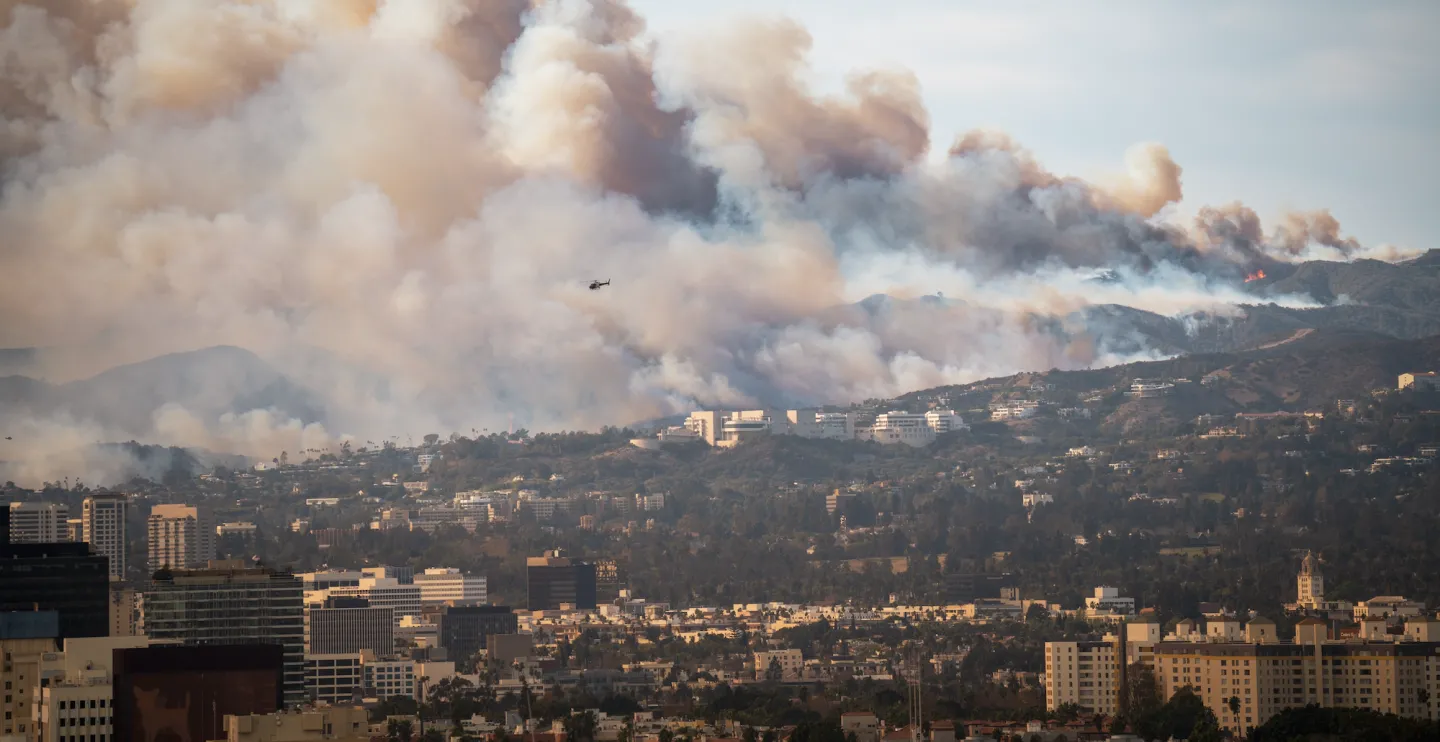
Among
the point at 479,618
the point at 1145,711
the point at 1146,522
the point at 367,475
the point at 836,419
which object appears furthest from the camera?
the point at 836,419

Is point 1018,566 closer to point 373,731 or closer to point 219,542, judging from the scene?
point 219,542

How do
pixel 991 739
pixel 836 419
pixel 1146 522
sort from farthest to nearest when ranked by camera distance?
pixel 836 419
pixel 1146 522
pixel 991 739

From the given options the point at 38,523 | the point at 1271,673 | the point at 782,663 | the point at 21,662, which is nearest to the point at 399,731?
the point at 21,662

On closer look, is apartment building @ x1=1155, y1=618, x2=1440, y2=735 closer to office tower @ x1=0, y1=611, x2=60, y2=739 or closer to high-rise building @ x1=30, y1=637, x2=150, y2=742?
office tower @ x1=0, y1=611, x2=60, y2=739

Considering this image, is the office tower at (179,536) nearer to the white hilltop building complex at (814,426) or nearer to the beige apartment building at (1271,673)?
the white hilltop building complex at (814,426)

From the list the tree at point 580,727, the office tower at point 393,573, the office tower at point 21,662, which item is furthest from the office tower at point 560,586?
the office tower at point 21,662

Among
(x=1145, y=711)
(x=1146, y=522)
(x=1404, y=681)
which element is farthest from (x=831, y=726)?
(x=1146, y=522)
